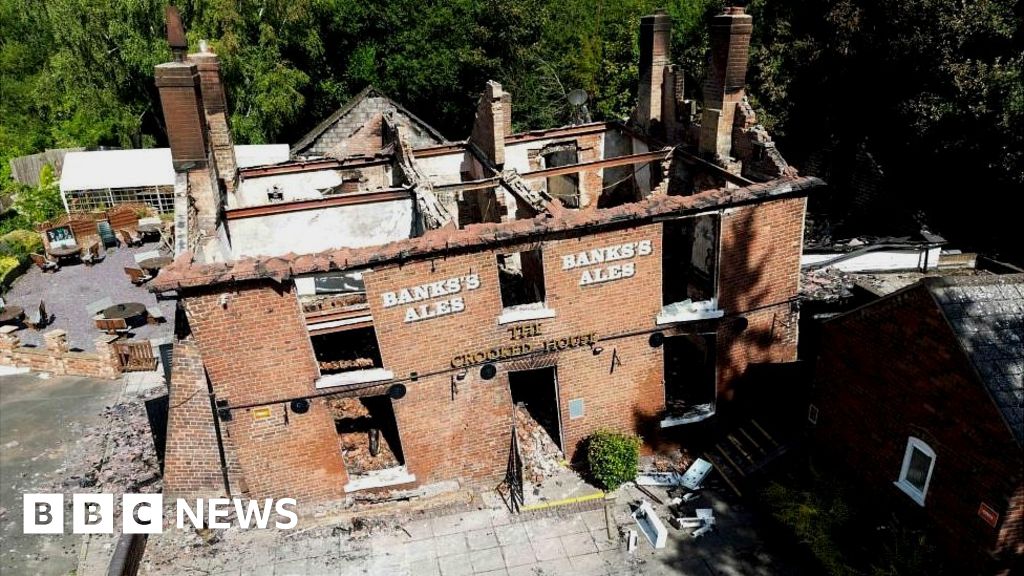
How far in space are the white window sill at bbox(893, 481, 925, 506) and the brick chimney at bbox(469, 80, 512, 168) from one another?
11.9 metres

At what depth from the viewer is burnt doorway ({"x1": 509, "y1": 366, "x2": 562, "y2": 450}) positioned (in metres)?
14.1

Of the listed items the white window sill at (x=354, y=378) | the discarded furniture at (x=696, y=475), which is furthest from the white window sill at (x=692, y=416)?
the white window sill at (x=354, y=378)

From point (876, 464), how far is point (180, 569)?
38.9 feet

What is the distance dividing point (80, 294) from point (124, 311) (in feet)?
17.9

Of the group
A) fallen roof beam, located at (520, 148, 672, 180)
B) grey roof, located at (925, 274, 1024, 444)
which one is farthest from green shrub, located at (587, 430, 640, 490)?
fallen roof beam, located at (520, 148, 672, 180)

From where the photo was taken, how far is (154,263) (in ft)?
83.0

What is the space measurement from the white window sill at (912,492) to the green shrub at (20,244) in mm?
31665

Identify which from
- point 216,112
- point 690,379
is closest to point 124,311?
point 216,112

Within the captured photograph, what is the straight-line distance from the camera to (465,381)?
481 inches

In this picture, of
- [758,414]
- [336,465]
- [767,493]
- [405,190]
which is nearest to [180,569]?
[336,465]

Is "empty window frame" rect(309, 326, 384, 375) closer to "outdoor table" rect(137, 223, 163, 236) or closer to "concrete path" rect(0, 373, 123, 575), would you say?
"concrete path" rect(0, 373, 123, 575)

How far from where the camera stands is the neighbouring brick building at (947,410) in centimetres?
865

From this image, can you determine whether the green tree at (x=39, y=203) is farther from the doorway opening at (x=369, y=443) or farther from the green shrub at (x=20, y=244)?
the doorway opening at (x=369, y=443)

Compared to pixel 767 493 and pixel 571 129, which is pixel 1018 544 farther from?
pixel 571 129
